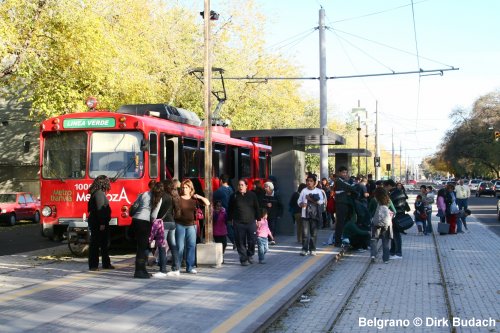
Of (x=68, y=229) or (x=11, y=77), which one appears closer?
(x=68, y=229)

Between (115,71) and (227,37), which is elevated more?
(227,37)

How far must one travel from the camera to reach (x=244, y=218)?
46.9ft

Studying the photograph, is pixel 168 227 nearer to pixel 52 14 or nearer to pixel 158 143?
pixel 158 143

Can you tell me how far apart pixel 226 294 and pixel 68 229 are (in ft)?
19.3

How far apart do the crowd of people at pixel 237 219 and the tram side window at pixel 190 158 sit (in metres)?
0.67

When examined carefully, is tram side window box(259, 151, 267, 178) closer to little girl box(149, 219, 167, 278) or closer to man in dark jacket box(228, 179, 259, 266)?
man in dark jacket box(228, 179, 259, 266)

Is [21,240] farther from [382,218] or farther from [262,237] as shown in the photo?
[382,218]

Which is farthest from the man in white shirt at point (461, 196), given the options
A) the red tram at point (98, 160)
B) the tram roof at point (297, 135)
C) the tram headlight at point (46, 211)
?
the tram headlight at point (46, 211)

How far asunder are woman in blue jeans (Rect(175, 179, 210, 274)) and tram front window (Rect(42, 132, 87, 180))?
3.55m

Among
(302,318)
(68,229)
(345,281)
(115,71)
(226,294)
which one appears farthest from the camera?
(115,71)

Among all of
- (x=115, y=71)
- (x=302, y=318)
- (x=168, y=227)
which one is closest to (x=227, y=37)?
(x=115, y=71)

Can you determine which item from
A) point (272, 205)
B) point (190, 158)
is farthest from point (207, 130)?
point (272, 205)

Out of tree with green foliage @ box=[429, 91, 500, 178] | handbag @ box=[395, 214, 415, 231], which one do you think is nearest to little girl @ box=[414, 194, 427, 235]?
handbag @ box=[395, 214, 415, 231]

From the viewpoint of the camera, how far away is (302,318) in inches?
363
